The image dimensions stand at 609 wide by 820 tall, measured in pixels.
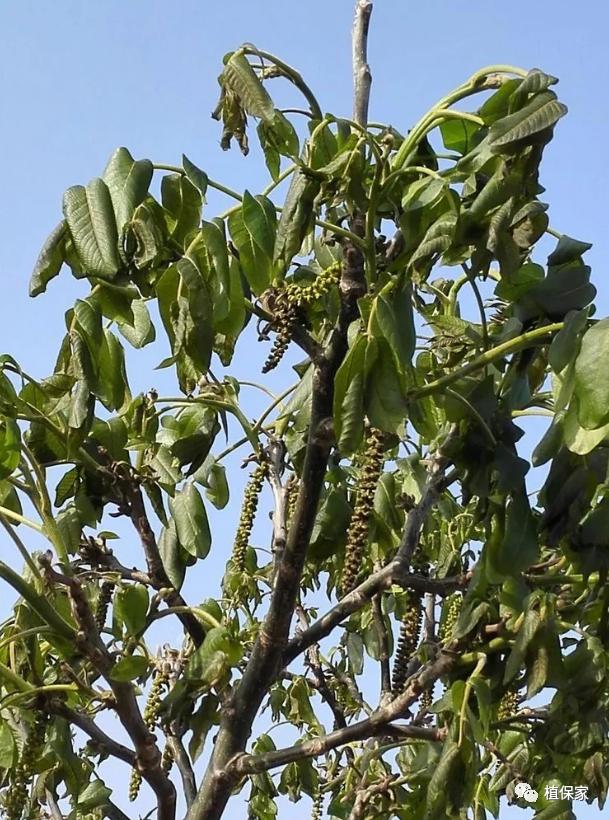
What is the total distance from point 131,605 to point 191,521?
400 millimetres

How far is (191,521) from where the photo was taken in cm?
220

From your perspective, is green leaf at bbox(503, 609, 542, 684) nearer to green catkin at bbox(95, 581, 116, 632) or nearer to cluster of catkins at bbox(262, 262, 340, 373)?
cluster of catkins at bbox(262, 262, 340, 373)

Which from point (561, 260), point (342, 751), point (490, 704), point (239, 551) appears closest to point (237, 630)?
point (239, 551)

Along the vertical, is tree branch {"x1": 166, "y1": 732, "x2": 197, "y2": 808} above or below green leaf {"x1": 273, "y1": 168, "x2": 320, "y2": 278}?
below

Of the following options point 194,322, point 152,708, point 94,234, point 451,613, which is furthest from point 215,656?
point 451,613

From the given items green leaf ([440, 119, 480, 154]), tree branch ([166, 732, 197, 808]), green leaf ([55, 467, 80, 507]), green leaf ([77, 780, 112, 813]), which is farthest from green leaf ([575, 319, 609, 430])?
green leaf ([77, 780, 112, 813])

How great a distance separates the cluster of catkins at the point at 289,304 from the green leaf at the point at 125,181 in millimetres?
264

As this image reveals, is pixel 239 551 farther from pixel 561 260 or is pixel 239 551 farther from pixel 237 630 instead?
pixel 561 260

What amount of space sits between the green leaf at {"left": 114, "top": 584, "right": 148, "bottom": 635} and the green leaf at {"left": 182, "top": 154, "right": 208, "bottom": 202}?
0.61m

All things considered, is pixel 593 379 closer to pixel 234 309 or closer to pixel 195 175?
pixel 234 309

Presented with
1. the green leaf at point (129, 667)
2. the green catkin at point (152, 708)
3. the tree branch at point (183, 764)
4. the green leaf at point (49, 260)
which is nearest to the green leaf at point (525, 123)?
the green leaf at point (49, 260)

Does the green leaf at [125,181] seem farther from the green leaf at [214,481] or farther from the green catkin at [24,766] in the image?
the green catkin at [24,766]

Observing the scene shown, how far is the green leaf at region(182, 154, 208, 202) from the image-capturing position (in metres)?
1.71

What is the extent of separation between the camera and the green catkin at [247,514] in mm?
2172
